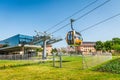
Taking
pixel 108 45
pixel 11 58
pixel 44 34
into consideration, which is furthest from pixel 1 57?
pixel 108 45

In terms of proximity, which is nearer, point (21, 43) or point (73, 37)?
point (73, 37)

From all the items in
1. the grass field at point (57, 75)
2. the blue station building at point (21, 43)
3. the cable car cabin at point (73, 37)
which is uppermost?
the blue station building at point (21, 43)

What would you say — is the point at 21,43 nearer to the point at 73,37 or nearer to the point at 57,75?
the point at 73,37

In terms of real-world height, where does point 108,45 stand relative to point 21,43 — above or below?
above

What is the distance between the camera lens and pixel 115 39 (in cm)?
14600

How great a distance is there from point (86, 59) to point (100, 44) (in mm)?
133764

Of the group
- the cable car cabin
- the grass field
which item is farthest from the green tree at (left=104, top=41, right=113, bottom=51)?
the grass field

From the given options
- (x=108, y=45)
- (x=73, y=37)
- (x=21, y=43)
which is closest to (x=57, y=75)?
(x=73, y=37)

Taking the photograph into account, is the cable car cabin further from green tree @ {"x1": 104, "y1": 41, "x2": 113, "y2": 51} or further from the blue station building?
green tree @ {"x1": 104, "y1": 41, "x2": 113, "y2": 51}

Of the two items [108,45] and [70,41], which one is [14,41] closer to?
[70,41]

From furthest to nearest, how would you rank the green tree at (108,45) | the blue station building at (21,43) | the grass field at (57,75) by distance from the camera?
1. the green tree at (108,45)
2. the blue station building at (21,43)
3. the grass field at (57,75)

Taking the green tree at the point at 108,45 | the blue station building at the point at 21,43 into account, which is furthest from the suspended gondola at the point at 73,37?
the green tree at the point at 108,45

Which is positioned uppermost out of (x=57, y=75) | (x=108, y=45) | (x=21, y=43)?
(x=108, y=45)

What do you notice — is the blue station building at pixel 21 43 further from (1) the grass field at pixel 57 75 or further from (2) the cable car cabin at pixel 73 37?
(1) the grass field at pixel 57 75
